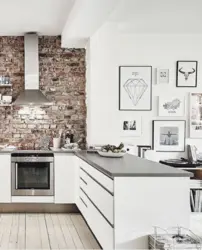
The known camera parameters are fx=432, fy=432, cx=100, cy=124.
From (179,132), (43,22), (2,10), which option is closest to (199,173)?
(179,132)

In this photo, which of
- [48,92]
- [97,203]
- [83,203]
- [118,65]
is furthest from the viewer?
[48,92]

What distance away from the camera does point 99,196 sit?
14.4 ft

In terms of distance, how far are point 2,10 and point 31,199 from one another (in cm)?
281

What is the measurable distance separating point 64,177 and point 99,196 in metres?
2.28

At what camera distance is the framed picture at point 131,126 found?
22.4 feet

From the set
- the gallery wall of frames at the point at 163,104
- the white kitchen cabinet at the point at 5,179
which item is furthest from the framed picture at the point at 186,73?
the white kitchen cabinet at the point at 5,179

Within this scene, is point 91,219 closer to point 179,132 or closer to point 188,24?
point 179,132

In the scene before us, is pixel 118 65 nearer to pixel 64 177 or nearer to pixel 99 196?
pixel 64 177

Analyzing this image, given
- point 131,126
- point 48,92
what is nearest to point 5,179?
point 48,92

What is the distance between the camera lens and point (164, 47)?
6891mm

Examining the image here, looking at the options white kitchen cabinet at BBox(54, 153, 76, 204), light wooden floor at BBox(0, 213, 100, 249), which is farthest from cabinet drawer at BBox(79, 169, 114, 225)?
white kitchen cabinet at BBox(54, 153, 76, 204)

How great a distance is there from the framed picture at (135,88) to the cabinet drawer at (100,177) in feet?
4.93

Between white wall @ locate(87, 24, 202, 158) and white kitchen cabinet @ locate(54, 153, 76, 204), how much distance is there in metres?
0.49

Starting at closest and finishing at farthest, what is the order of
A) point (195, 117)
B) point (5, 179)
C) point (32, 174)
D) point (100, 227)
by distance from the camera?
point (100, 227)
point (5, 179)
point (32, 174)
point (195, 117)
